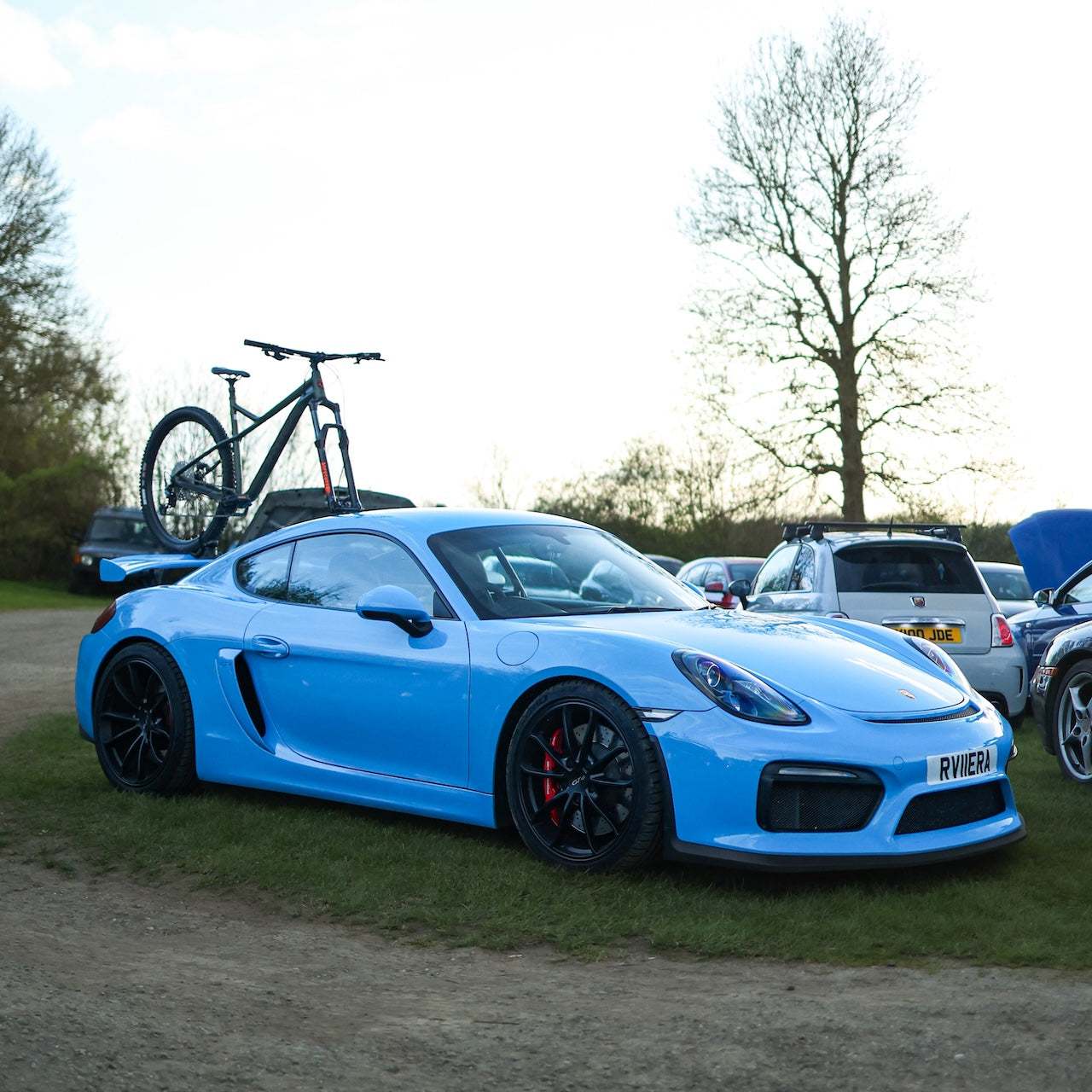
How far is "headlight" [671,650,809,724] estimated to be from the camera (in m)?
4.80

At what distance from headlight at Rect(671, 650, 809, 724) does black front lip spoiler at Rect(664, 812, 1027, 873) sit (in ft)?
1.51

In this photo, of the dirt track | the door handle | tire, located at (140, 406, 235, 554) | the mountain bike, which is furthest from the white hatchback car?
the dirt track

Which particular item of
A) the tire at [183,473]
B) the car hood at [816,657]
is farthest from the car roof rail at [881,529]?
the car hood at [816,657]

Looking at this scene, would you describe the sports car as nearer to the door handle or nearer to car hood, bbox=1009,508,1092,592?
the door handle

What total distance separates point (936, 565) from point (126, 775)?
20.6 ft

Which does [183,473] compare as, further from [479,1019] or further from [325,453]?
[479,1019]

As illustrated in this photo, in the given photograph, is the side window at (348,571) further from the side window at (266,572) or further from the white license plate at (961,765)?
the white license plate at (961,765)

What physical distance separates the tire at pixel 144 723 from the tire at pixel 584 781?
6.79 ft

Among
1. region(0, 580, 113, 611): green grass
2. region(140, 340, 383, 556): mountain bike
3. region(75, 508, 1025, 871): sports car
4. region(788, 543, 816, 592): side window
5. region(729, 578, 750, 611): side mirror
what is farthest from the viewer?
region(0, 580, 113, 611): green grass

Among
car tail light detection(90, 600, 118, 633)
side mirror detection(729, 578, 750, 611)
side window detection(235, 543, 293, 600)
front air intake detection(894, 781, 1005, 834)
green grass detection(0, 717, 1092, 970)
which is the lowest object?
green grass detection(0, 717, 1092, 970)

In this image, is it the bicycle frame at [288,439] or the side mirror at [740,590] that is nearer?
the side mirror at [740,590]

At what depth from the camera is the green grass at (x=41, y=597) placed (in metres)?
31.8

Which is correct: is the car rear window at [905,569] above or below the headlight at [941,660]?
above

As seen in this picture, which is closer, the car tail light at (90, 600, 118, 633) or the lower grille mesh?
the lower grille mesh
